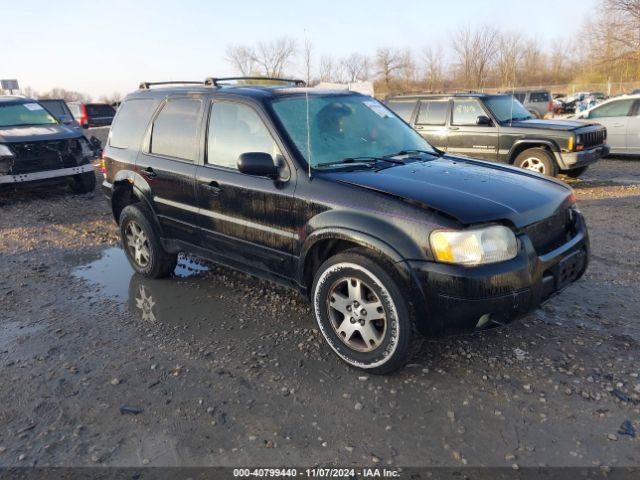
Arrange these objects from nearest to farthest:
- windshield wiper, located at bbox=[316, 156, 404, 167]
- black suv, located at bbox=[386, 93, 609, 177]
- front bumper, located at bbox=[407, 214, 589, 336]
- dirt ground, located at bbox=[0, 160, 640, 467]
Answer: dirt ground, located at bbox=[0, 160, 640, 467]
front bumper, located at bbox=[407, 214, 589, 336]
windshield wiper, located at bbox=[316, 156, 404, 167]
black suv, located at bbox=[386, 93, 609, 177]

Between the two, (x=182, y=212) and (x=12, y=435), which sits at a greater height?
(x=182, y=212)

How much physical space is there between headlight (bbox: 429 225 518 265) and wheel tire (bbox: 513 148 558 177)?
6.71 meters

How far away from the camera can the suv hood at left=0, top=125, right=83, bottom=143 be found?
8547mm

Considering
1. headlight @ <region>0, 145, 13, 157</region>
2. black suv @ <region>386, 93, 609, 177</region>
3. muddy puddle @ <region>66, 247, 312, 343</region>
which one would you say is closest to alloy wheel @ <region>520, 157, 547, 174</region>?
black suv @ <region>386, 93, 609, 177</region>

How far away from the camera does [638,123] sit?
11.4m

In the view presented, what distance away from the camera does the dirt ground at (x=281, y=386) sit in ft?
8.41

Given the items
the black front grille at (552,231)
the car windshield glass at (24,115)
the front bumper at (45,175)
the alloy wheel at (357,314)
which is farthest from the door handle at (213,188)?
the car windshield glass at (24,115)

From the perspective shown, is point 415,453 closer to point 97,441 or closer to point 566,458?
point 566,458

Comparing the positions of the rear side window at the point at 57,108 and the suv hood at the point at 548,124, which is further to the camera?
the rear side window at the point at 57,108

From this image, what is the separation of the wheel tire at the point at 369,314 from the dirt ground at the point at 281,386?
0.15m

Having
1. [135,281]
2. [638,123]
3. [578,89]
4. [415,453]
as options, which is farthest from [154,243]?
[578,89]

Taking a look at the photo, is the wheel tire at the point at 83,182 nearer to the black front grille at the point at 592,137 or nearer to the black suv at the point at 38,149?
the black suv at the point at 38,149

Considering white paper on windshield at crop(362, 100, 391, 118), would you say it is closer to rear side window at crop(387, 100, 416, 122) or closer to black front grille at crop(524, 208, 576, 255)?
black front grille at crop(524, 208, 576, 255)

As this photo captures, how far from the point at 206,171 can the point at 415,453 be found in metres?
2.69
